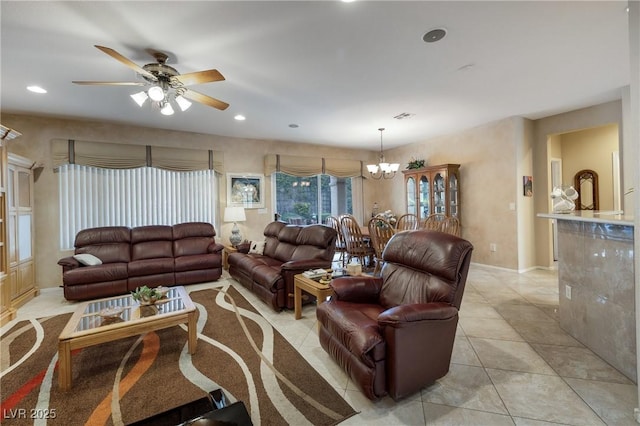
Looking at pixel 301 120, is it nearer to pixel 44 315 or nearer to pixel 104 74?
pixel 104 74

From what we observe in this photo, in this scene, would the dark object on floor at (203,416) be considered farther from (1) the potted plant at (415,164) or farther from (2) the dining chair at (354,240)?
(1) the potted plant at (415,164)

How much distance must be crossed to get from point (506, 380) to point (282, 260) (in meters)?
2.89

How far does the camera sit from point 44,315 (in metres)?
3.30

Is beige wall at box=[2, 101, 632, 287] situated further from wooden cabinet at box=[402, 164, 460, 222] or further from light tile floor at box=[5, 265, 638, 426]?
light tile floor at box=[5, 265, 638, 426]

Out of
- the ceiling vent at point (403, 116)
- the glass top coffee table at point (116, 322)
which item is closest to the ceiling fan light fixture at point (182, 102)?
the glass top coffee table at point (116, 322)

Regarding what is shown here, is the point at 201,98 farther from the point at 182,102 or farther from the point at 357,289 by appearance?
the point at 357,289

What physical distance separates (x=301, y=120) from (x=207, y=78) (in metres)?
2.33

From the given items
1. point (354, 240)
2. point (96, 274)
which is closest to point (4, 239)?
point (96, 274)

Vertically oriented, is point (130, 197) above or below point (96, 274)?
above

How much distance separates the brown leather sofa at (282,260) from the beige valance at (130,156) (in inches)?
72.7

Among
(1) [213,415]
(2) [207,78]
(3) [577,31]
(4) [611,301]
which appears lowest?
(1) [213,415]

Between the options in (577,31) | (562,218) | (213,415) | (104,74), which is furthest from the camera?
(104,74)

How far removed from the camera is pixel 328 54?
8.55ft

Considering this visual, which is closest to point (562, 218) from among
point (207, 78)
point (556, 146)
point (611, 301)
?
point (611, 301)
